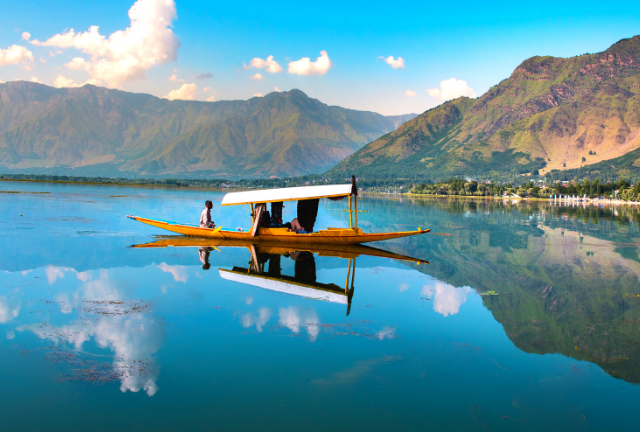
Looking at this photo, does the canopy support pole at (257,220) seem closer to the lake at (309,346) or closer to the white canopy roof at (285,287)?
the lake at (309,346)

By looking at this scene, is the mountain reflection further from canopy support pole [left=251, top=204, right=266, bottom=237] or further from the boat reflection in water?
canopy support pole [left=251, top=204, right=266, bottom=237]

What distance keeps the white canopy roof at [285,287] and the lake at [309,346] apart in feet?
0.32

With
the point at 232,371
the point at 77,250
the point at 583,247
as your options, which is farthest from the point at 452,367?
the point at 583,247

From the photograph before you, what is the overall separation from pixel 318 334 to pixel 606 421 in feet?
18.9

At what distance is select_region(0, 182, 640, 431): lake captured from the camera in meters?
7.69

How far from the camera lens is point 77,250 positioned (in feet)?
71.3

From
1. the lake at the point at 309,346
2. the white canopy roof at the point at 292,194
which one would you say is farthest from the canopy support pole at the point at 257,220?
the lake at the point at 309,346

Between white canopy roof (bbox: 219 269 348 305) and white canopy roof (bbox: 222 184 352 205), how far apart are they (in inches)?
284

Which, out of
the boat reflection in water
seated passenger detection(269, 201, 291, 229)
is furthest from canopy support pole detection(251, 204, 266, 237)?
seated passenger detection(269, 201, 291, 229)

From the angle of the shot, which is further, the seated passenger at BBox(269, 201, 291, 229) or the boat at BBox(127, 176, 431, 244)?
the seated passenger at BBox(269, 201, 291, 229)

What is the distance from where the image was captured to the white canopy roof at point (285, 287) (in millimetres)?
14687

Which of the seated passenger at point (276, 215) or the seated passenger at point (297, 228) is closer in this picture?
the seated passenger at point (297, 228)

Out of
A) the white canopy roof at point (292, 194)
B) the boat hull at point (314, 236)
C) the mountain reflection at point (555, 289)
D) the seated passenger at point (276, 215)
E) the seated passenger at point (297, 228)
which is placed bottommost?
the mountain reflection at point (555, 289)

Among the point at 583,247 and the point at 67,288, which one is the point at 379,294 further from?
→ the point at 583,247
